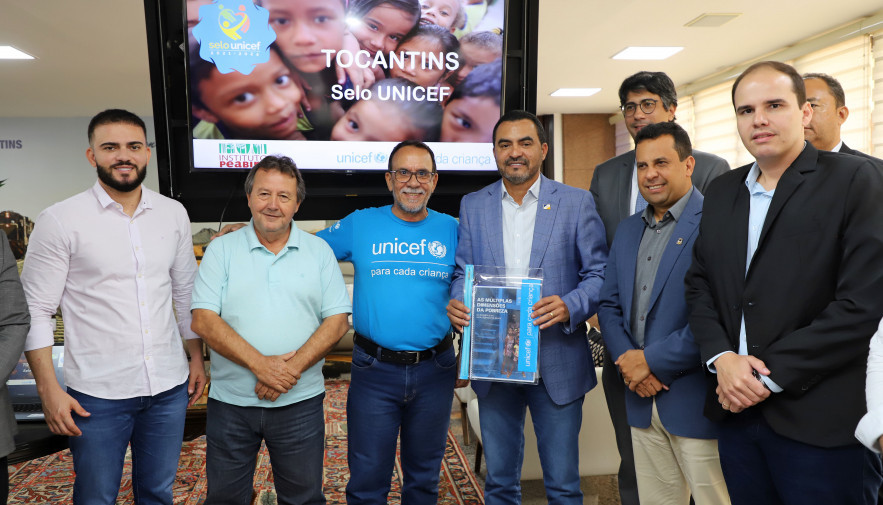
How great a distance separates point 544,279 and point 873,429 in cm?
111

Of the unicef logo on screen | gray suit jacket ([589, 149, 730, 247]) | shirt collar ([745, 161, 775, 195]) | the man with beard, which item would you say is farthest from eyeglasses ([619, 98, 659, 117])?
the man with beard

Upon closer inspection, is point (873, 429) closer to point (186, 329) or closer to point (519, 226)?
point (519, 226)

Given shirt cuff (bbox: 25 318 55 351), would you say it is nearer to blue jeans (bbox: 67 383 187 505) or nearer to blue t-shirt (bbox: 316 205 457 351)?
blue jeans (bbox: 67 383 187 505)

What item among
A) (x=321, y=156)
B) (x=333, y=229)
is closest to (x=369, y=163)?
(x=321, y=156)

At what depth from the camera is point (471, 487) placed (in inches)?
134

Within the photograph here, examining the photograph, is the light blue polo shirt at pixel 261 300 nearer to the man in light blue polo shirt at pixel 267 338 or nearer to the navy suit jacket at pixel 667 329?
the man in light blue polo shirt at pixel 267 338

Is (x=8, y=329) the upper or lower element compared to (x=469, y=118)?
lower

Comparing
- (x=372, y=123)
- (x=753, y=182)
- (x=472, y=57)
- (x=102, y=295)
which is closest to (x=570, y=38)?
(x=472, y=57)

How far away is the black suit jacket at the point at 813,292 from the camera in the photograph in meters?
1.48

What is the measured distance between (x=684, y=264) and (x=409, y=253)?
3.26 ft

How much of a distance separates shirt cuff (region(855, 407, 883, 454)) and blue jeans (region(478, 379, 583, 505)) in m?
1.00

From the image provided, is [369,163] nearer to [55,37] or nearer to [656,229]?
[656,229]

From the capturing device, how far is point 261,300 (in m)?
2.02

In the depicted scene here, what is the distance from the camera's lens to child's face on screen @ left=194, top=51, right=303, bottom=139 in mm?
2740
